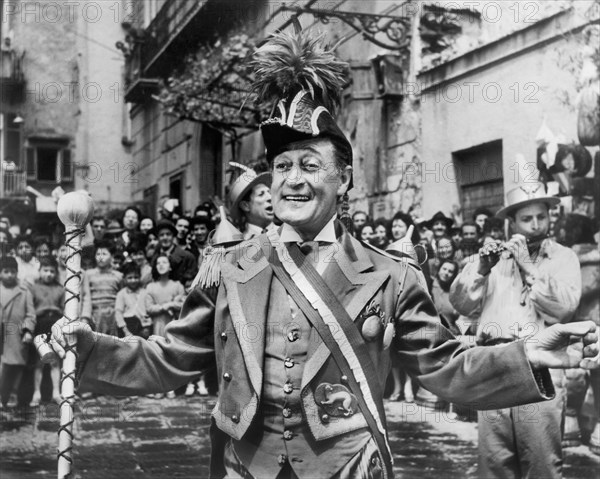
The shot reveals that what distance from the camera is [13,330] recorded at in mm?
9148

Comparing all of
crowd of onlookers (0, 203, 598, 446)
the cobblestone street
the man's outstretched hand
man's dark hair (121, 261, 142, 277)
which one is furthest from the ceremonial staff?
man's dark hair (121, 261, 142, 277)

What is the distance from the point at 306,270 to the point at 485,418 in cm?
260

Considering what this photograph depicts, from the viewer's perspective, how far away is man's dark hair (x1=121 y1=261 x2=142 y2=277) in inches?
383

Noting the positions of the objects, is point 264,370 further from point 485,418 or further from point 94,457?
point 94,457

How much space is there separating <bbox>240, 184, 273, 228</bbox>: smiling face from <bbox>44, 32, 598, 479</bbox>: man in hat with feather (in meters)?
3.49

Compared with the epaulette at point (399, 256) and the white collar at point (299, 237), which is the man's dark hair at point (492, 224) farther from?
the white collar at point (299, 237)

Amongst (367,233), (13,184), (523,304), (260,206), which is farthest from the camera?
(13,184)

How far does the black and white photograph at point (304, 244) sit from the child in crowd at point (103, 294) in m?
0.03

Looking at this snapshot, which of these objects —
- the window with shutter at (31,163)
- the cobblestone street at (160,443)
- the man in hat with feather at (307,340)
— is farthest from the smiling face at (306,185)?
the window with shutter at (31,163)

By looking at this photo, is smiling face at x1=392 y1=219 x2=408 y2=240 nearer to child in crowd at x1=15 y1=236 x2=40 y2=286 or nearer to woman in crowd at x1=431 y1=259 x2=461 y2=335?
woman in crowd at x1=431 y1=259 x2=461 y2=335

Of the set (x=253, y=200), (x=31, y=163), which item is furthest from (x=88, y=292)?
(x=31, y=163)

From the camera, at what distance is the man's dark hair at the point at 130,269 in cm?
973

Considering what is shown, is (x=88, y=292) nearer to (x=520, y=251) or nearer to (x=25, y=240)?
(x=25, y=240)

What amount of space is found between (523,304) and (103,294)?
5402 mm
